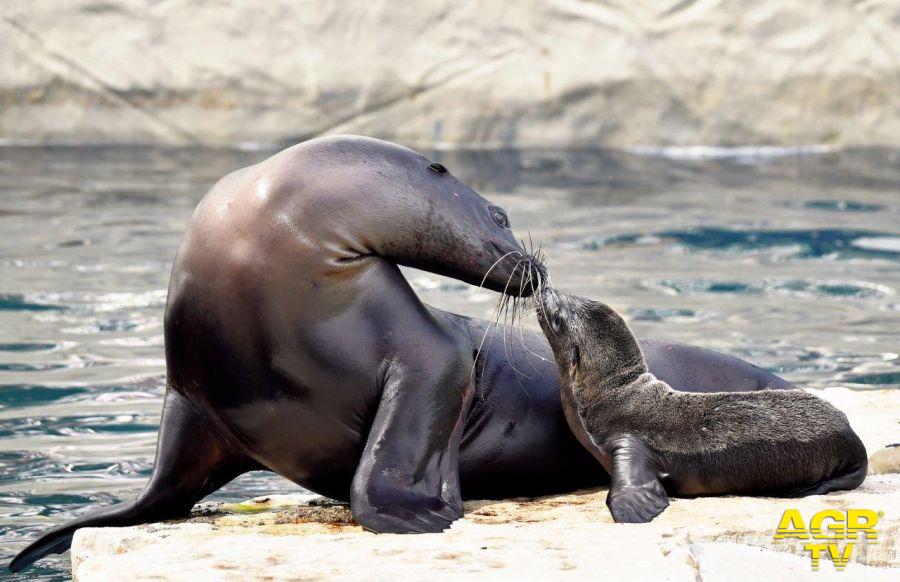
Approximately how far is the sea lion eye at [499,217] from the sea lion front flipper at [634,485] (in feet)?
2.43

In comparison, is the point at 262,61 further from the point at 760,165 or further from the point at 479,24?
the point at 760,165

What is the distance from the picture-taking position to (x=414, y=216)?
430cm

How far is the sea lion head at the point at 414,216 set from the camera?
421 cm

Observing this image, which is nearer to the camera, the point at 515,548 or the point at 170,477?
the point at 515,548

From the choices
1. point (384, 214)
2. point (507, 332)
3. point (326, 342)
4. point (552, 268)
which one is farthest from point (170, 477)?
point (552, 268)

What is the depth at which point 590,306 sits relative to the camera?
15.4 ft

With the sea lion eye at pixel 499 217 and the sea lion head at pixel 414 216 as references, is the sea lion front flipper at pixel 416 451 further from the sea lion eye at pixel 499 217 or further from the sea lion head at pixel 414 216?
the sea lion eye at pixel 499 217

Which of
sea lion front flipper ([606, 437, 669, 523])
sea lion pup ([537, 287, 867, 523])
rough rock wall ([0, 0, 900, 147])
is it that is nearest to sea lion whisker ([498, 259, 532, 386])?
sea lion pup ([537, 287, 867, 523])

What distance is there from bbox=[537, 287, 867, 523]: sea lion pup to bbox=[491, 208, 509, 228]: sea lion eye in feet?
1.90

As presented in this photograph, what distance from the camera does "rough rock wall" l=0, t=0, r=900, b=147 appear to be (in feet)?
44.1

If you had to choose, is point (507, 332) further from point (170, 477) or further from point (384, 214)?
point (170, 477)

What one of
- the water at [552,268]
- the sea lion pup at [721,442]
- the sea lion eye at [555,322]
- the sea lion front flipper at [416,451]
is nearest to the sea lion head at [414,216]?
the sea lion eye at [555,322]

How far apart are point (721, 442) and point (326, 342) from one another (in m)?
1.16

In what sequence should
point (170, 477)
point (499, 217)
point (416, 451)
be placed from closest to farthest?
point (416, 451) < point (170, 477) < point (499, 217)
